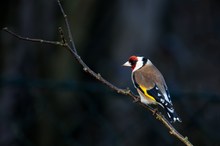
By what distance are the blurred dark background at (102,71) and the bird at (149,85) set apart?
1672 mm

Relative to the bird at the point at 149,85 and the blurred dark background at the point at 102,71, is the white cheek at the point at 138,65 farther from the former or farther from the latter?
the blurred dark background at the point at 102,71

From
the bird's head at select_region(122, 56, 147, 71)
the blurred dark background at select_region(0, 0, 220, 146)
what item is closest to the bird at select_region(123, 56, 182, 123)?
the bird's head at select_region(122, 56, 147, 71)

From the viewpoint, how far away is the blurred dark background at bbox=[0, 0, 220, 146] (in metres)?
7.43

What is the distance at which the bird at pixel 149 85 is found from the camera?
4.05 m

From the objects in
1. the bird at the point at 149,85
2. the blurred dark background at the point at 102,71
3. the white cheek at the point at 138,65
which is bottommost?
the blurred dark background at the point at 102,71

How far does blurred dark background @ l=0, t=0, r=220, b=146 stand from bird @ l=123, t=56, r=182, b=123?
5.49 ft

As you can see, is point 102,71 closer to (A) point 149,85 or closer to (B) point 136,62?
(B) point 136,62

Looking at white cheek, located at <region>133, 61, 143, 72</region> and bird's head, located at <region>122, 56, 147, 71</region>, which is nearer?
bird's head, located at <region>122, 56, 147, 71</region>

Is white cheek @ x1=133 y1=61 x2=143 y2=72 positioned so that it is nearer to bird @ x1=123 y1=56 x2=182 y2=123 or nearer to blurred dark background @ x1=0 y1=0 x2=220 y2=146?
bird @ x1=123 y1=56 x2=182 y2=123

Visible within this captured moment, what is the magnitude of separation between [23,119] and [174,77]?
14.0ft

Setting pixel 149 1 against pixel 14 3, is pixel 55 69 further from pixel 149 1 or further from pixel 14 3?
pixel 149 1

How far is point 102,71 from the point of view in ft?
35.1

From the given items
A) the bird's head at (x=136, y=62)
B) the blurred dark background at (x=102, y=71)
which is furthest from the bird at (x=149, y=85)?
the blurred dark background at (x=102, y=71)

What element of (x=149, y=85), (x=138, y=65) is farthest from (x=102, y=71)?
(x=149, y=85)
